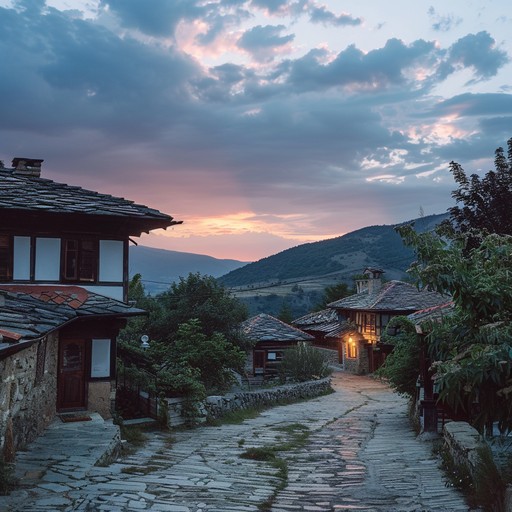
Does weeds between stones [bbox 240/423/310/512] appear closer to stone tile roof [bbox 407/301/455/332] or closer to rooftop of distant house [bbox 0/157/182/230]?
stone tile roof [bbox 407/301/455/332]

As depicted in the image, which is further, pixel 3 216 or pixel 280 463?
pixel 3 216

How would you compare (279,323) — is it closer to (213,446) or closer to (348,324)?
(348,324)

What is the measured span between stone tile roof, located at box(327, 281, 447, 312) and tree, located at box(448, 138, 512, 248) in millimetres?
18792

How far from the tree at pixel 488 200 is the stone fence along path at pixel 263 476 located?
342 inches

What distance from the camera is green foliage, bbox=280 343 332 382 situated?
3144 cm

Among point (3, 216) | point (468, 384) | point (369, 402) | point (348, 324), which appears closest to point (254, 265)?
point (348, 324)

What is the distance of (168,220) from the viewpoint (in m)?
18.1

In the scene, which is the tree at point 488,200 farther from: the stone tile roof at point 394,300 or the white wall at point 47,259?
the stone tile roof at point 394,300

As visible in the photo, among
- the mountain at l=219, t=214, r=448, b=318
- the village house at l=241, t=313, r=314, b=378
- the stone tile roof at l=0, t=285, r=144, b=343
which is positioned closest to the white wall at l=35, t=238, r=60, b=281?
the stone tile roof at l=0, t=285, r=144, b=343

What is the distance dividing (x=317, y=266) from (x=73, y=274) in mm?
119032

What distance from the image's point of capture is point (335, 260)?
136250 millimetres

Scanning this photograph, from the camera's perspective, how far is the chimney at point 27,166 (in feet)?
65.0

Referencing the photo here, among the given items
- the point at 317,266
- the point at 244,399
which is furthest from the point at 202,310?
the point at 317,266

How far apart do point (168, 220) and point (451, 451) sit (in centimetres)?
1019
